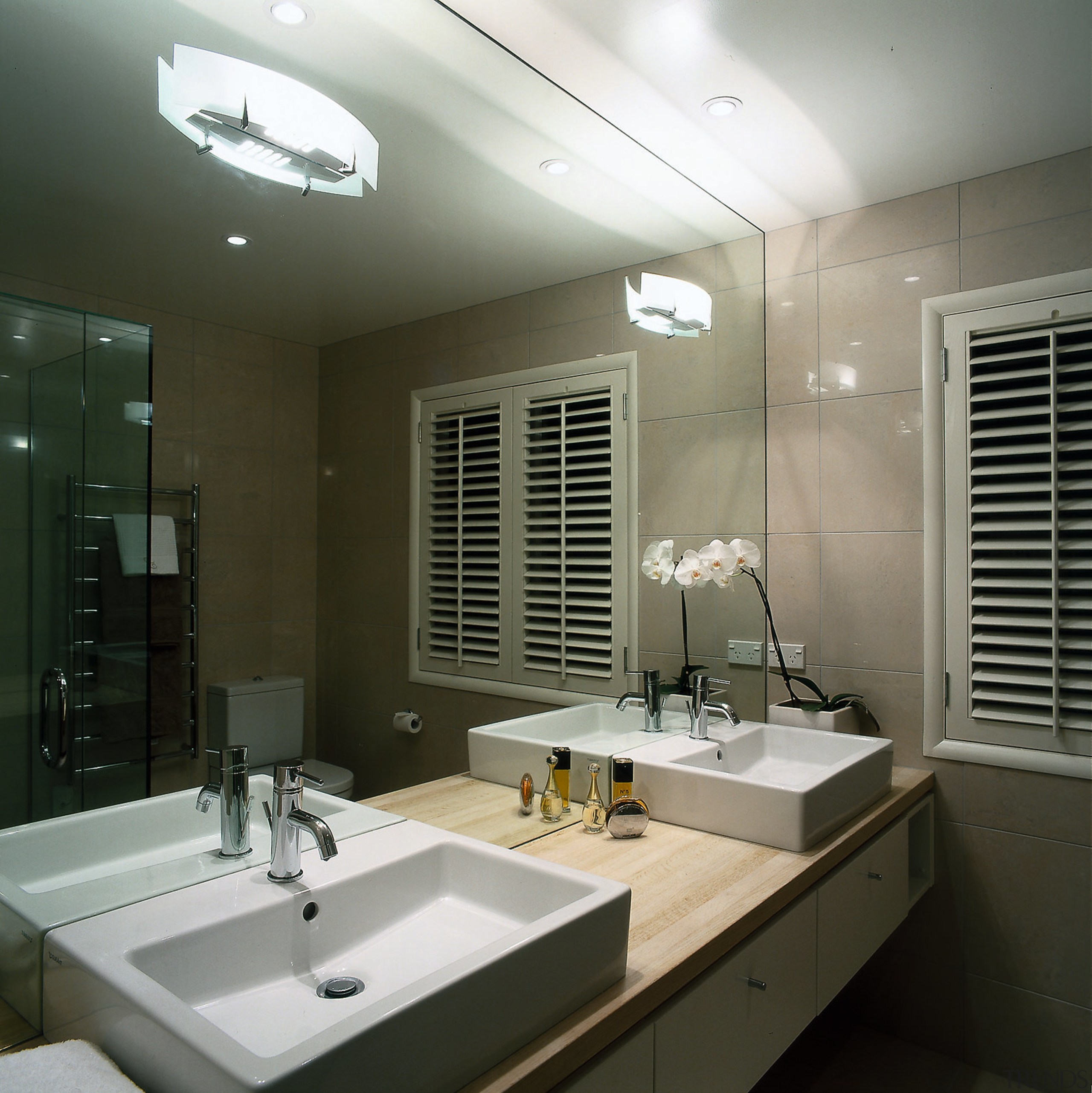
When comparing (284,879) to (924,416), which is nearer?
(284,879)

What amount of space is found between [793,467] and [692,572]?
1.79 ft

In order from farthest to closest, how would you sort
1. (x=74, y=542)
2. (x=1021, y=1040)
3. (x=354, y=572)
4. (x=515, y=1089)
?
(x=1021, y=1040)
(x=354, y=572)
(x=74, y=542)
(x=515, y=1089)

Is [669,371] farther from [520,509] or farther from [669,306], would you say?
[520,509]

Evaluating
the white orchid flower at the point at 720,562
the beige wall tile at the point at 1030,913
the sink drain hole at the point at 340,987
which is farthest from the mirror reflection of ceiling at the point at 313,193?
the beige wall tile at the point at 1030,913

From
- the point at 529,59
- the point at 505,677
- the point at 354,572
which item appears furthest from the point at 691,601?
the point at 529,59

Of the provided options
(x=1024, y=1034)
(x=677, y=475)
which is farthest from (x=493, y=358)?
(x=1024, y=1034)

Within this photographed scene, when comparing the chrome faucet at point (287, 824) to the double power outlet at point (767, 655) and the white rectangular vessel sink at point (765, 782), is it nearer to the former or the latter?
the white rectangular vessel sink at point (765, 782)

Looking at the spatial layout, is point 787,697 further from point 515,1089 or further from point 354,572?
point 515,1089

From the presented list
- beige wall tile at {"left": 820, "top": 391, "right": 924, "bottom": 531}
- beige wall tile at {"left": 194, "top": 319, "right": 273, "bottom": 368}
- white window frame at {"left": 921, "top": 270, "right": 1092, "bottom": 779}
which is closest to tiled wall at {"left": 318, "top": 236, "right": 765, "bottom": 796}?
beige wall tile at {"left": 194, "top": 319, "right": 273, "bottom": 368}

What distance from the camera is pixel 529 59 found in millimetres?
1726

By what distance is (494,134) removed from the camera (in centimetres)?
170

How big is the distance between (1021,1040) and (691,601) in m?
1.45

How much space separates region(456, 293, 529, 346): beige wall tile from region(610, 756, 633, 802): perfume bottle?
98cm

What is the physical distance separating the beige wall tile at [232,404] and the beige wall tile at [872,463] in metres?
1.77
